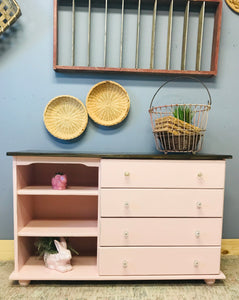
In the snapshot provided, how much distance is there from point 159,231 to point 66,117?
101cm

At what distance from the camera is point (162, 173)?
1.42 meters

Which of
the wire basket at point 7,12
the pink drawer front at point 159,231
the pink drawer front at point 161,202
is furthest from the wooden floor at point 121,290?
the wire basket at point 7,12

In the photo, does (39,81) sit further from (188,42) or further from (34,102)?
(188,42)

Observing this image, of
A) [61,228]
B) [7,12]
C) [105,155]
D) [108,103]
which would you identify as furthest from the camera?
[108,103]

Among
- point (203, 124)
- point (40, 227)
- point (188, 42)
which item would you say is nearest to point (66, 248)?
point (40, 227)

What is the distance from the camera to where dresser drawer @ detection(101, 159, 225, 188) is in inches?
55.4

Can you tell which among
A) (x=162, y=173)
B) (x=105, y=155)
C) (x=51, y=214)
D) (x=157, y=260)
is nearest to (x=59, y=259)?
(x=51, y=214)

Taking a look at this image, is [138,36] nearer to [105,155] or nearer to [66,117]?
[66,117]

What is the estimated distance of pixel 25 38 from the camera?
1726 millimetres

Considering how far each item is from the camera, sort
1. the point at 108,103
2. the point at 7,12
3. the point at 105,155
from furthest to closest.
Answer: the point at 108,103, the point at 7,12, the point at 105,155

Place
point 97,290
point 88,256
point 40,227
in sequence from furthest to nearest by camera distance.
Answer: point 88,256 → point 40,227 → point 97,290

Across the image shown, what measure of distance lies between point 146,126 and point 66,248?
1.00 metres

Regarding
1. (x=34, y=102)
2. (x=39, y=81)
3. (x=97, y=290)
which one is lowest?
(x=97, y=290)

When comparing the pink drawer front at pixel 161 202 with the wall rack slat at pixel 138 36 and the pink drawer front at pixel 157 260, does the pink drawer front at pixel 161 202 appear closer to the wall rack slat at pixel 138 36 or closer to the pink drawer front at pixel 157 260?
the pink drawer front at pixel 157 260
